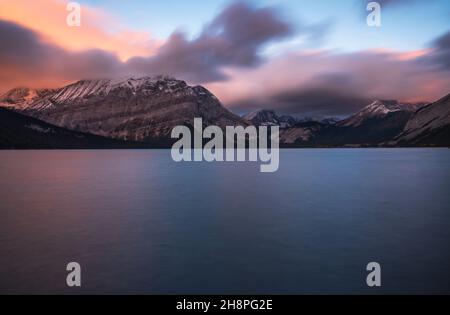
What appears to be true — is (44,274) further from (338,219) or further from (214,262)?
(338,219)

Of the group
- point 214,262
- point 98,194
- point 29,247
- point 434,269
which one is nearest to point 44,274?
point 29,247

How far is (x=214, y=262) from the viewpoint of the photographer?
21.5m

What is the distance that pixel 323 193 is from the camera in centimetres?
5250

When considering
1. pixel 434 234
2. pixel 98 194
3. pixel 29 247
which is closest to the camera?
pixel 29 247

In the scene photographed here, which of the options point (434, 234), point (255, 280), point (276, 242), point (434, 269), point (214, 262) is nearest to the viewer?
point (255, 280)

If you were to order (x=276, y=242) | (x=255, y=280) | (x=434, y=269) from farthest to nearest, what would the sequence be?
(x=276, y=242), (x=434, y=269), (x=255, y=280)

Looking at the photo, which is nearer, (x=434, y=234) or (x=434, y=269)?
(x=434, y=269)
